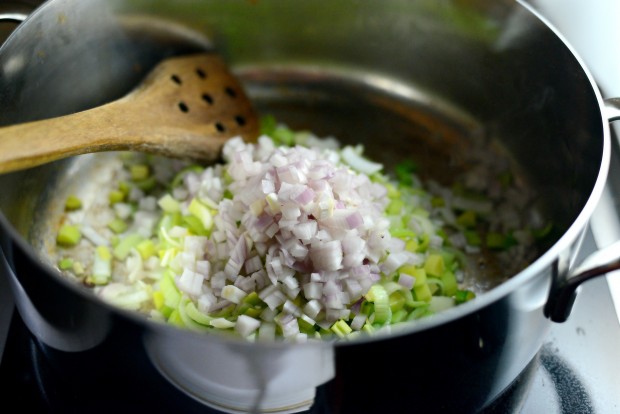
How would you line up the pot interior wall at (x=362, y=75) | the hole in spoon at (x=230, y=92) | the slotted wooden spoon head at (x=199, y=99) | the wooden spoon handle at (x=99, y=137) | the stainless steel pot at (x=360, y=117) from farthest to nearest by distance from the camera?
the hole in spoon at (x=230, y=92) < the slotted wooden spoon head at (x=199, y=99) < the pot interior wall at (x=362, y=75) < the wooden spoon handle at (x=99, y=137) < the stainless steel pot at (x=360, y=117)

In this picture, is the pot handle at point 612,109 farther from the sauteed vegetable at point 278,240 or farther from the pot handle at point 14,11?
the pot handle at point 14,11

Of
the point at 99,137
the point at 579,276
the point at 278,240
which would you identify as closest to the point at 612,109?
the point at 579,276

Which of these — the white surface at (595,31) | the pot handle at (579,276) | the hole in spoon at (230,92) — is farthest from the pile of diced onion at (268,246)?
the white surface at (595,31)

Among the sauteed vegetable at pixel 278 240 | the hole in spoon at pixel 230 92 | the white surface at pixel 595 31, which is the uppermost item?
the white surface at pixel 595 31

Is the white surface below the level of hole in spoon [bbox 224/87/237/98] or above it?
above

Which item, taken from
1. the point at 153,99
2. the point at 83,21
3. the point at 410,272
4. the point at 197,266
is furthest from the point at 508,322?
the point at 83,21

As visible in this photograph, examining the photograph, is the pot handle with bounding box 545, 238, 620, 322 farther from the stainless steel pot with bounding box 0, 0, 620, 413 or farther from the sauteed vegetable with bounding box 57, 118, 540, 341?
the sauteed vegetable with bounding box 57, 118, 540, 341

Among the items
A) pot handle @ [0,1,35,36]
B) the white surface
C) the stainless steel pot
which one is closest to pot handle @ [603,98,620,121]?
the stainless steel pot
